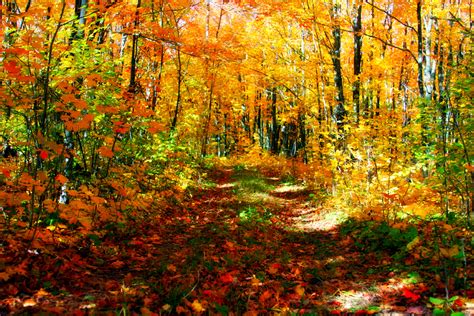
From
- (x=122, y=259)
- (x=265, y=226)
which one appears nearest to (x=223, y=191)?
(x=265, y=226)

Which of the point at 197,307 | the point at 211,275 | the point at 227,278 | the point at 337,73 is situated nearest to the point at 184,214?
the point at 211,275

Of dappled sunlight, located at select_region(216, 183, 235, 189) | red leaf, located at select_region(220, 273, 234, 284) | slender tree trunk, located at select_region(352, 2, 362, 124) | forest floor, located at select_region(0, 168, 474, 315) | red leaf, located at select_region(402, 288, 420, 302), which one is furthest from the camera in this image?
dappled sunlight, located at select_region(216, 183, 235, 189)

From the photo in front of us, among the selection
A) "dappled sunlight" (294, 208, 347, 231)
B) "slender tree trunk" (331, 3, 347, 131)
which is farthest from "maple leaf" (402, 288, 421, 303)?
"slender tree trunk" (331, 3, 347, 131)

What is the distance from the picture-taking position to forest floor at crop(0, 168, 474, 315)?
3.05m

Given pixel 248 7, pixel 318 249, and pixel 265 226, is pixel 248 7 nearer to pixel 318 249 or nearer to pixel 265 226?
pixel 265 226

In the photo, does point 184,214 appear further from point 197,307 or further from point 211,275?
point 197,307

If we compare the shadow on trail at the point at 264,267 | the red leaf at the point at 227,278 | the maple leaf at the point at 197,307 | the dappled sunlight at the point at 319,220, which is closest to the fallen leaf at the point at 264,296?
the shadow on trail at the point at 264,267

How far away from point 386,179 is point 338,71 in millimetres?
5381

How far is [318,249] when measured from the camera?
599cm

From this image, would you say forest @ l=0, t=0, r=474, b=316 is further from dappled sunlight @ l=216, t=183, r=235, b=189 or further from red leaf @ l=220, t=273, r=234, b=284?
dappled sunlight @ l=216, t=183, r=235, b=189

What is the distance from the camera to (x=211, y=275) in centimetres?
412

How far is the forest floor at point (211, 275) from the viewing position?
305 cm

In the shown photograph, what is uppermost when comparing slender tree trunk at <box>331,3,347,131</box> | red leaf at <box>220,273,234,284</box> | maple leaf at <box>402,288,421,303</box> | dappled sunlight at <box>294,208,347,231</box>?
slender tree trunk at <box>331,3,347,131</box>

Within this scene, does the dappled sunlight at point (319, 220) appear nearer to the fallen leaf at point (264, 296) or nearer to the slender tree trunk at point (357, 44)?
the slender tree trunk at point (357, 44)
